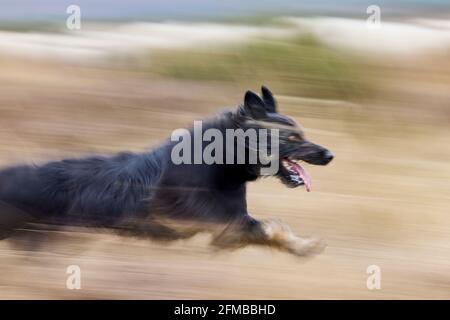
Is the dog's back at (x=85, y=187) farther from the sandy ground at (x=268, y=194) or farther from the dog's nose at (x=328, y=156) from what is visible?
the dog's nose at (x=328, y=156)

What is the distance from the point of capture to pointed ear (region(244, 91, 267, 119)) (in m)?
3.15

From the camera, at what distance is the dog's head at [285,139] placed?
3170mm

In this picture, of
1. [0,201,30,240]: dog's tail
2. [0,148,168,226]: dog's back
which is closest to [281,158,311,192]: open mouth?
[0,148,168,226]: dog's back

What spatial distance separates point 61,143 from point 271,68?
1116 mm

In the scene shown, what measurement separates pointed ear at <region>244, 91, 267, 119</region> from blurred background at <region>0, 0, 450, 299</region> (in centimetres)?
11

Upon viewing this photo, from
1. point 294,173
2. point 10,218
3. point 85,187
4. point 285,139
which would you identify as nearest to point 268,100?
point 285,139

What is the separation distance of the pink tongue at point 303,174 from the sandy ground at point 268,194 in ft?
0.12

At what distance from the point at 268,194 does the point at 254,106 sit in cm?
46

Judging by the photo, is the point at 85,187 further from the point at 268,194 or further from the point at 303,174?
the point at 303,174

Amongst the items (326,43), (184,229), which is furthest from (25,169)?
(326,43)

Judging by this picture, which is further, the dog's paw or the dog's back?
the dog's paw

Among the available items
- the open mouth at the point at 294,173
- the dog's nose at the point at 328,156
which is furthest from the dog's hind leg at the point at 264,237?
the dog's nose at the point at 328,156

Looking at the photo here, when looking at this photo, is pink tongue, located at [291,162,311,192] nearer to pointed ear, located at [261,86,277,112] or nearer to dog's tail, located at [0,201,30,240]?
pointed ear, located at [261,86,277,112]

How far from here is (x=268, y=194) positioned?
3.28 meters
